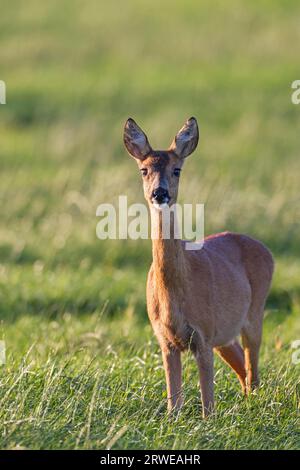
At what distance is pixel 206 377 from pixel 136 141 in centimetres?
155

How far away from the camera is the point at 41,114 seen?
24.4m

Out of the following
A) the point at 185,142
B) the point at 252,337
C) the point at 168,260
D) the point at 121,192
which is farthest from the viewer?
the point at 121,192

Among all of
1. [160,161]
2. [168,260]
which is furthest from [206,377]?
[160,161]

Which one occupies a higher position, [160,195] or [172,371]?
[160,195]

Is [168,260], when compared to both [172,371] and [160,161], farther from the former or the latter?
[172,371]

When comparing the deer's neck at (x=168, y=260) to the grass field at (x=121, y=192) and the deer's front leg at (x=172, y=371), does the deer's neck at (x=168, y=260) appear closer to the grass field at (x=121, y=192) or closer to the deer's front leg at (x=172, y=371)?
the deer's front leg at (x=172, y=371)

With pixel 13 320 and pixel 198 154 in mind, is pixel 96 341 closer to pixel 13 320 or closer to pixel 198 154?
pixel 13 320

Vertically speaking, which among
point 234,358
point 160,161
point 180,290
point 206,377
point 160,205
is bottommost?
point 234,358

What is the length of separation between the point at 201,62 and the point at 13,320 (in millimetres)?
19061

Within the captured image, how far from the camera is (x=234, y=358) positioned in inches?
311

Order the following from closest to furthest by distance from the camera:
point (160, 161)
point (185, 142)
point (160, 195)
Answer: point (160, 195), point (160, 161), point (185, 142)

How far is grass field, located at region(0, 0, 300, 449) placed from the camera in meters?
6.64

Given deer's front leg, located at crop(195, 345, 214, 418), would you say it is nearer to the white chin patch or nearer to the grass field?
the grass field

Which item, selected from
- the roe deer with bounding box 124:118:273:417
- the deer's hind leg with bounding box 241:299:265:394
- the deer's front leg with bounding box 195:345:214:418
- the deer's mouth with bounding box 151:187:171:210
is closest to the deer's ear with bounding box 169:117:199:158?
the roe deer with bounding box 124:118:273:417
